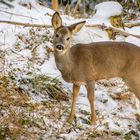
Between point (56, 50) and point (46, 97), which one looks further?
point (46, 97)

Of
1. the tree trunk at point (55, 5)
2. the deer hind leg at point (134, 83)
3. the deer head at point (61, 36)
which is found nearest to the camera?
the deer head at point (61, 36)

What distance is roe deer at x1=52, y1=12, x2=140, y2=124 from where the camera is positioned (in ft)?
26.1

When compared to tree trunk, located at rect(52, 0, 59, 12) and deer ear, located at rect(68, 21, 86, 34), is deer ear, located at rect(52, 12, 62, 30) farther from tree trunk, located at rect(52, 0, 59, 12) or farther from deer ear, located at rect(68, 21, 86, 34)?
tree trunk, located at rect(52, 0, 59, 12)

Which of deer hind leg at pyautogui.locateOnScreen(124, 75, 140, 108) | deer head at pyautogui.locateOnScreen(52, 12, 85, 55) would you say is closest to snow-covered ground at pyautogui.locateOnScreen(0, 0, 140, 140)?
deer hind leg at pyautogui.locateOnScreen(124, 75, 140, 108)

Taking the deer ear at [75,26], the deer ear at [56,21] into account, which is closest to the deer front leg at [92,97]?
the deer ear at [75,26]

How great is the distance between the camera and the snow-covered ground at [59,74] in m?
7.89

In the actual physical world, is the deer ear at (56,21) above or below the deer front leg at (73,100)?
above

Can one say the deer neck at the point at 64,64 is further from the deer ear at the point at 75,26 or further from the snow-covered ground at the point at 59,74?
the snow-covered ground at the point at 59,74

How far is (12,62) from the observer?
29.9ft

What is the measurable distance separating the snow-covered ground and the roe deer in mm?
259

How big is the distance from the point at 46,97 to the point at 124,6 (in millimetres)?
4424

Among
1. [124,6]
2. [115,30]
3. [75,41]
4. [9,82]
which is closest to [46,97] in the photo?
[9,82]

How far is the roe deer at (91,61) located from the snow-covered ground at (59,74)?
26 centimetres

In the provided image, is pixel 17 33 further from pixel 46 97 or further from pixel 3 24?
pixel 46 97
